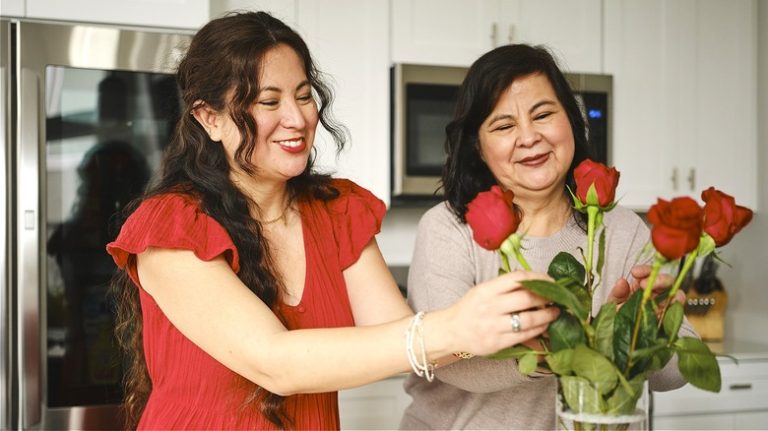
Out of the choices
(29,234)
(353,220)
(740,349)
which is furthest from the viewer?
(740,349)

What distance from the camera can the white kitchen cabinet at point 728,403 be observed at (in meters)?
2.75

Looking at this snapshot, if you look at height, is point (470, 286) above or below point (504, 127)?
below

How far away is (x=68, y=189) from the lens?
2.21 metres

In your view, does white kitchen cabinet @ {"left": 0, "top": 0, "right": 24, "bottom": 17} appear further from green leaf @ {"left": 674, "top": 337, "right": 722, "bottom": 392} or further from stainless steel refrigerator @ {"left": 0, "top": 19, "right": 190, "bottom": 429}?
green leaf @ {"left": 674, "top": 337, "right": 722, "bottom": 392}

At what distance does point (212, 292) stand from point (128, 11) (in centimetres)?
146

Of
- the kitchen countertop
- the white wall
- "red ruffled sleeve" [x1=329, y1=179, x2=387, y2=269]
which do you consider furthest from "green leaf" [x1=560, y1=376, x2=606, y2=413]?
the white wall

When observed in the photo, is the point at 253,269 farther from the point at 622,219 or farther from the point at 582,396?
the point at 622,219

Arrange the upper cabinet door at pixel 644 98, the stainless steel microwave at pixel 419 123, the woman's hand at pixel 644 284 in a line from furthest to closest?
the upper cabinet door at pixel 644 98 < the stainless steel microwave at pixel 419 123 < the woman's hand at pixel 644 284

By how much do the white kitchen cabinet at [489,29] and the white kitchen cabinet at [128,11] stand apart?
740 mm

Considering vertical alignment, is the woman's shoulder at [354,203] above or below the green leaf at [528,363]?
above

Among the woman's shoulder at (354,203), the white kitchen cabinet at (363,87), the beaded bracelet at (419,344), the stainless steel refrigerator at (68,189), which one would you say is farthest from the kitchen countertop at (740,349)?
the beaded bracelet at (419,344)

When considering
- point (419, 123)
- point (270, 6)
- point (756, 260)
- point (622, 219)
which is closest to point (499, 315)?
point (622, 219)

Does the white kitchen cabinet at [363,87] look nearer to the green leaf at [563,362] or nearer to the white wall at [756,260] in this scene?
the white wall at [756,260]

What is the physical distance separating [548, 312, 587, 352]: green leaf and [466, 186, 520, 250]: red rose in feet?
0.37
